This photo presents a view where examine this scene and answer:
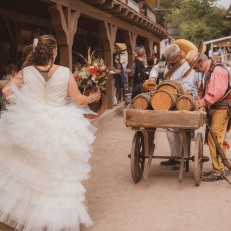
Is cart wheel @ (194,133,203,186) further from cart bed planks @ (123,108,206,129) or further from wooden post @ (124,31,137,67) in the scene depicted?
wooden post @ (124,31,137,67)

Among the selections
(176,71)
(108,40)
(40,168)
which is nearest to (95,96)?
(40,168)

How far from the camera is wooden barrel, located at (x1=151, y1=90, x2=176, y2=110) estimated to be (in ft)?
18.8

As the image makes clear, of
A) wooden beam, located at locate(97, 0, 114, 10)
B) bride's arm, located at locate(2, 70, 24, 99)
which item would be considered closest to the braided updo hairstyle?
bride's arm, located at locate(2, 70, 24, 99)

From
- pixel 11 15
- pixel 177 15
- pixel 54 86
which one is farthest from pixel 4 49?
pixel 177 15

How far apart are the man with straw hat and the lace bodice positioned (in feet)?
7.57

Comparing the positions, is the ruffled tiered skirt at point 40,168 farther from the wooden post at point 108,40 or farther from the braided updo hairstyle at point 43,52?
the wooden post at point 108,40

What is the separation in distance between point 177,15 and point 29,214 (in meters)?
90.7

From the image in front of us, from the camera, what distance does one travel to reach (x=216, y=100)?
6.04m

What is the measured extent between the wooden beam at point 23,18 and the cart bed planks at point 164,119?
7379mm

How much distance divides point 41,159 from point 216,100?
2.79 m

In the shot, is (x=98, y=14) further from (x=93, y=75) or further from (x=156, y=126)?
(x=93, y=75)

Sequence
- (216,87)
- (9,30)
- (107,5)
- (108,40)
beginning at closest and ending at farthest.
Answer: (216,87) → (107,5) → (9,30) → (108,40)

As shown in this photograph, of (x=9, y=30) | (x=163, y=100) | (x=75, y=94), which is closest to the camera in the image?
(x=75, y=94)

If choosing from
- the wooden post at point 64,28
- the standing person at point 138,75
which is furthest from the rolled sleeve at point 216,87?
the standing person at point 138,75
